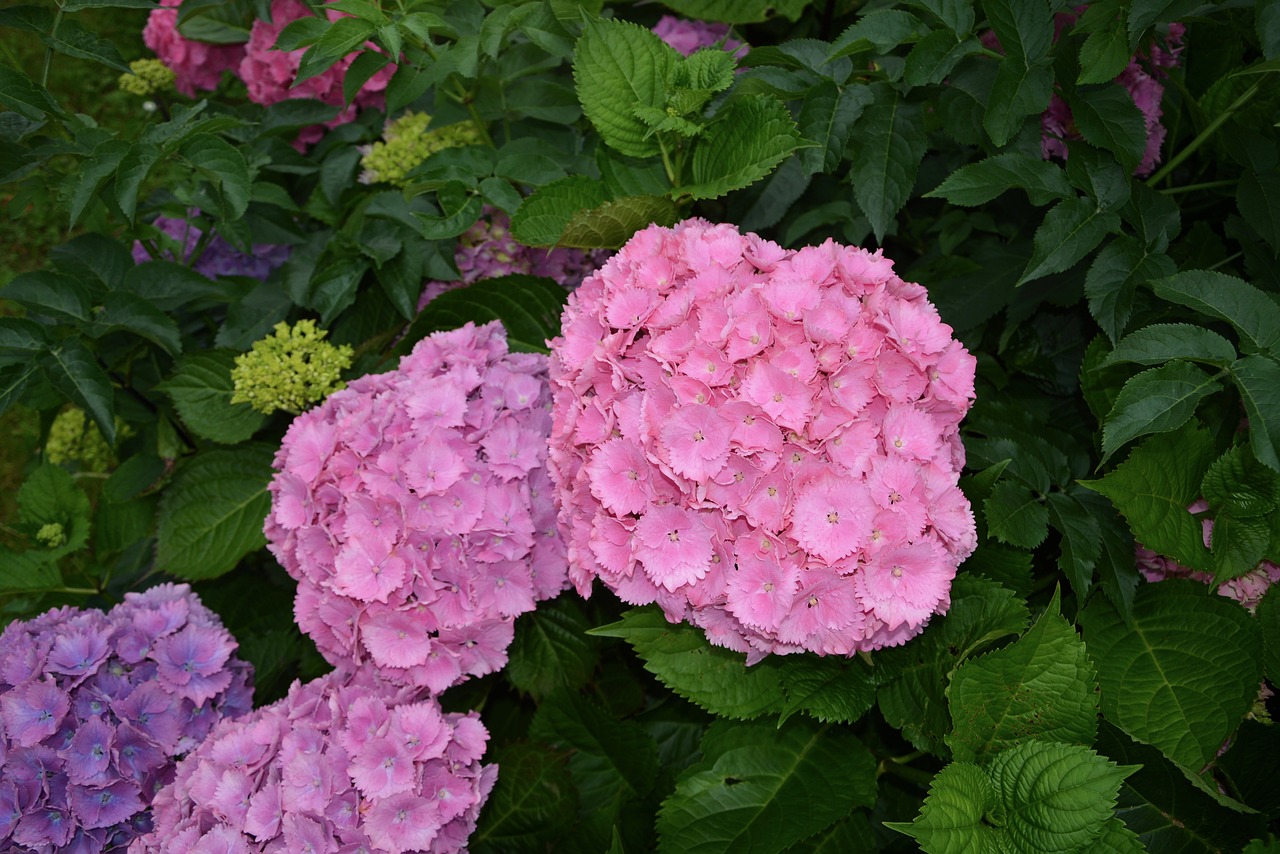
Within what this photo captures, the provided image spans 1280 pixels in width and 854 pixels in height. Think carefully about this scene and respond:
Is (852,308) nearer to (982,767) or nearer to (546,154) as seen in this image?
(982,767)

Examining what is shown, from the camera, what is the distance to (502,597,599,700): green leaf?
190 centimetres

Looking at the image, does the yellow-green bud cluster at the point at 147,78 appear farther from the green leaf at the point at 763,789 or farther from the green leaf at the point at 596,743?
the green leaf at the point at 763,789

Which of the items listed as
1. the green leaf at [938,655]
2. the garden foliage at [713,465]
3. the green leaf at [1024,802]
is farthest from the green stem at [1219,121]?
the green leaf at [1024,802]

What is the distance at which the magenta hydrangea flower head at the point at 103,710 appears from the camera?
1662 millimetres

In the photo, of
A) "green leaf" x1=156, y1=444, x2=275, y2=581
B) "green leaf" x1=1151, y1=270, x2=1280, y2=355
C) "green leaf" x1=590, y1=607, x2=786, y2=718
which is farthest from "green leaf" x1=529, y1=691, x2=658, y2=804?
"green leaf" x1=1151, y1=270, x2=1280, y2=355

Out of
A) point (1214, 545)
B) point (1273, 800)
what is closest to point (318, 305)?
point (1214, 545)

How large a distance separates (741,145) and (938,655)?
0.92 m

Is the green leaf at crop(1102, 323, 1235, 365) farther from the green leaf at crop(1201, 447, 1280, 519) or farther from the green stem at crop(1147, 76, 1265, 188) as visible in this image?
the green stem at crop(1147, 76, 1265, 188)

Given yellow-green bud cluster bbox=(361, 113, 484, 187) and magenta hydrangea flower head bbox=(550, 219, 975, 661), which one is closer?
magenta hydrangea flower head bbox=(550, 219, 975, 661)

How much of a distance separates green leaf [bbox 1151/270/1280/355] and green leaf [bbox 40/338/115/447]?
1.94 m

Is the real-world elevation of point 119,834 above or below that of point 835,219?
below

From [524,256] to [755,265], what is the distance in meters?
0.94

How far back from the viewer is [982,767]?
127cm

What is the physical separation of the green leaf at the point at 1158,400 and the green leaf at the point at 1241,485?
0.15 meters
